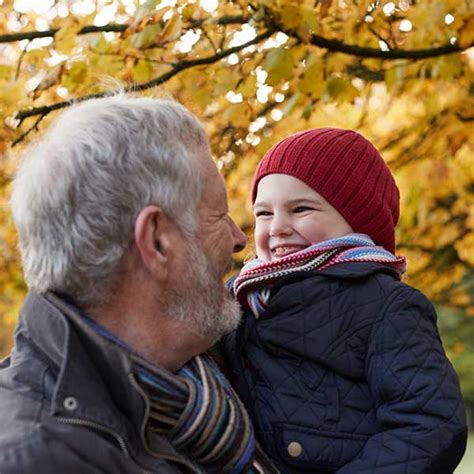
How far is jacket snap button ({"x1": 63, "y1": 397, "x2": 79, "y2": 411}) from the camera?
2.11 meters

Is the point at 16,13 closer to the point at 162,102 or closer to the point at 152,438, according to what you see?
the point at 162,102

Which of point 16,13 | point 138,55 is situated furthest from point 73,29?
point 16,13

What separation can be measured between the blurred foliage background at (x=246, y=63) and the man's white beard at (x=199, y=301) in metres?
1.50

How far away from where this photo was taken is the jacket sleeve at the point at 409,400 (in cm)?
236

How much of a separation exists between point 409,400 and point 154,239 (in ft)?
2.23

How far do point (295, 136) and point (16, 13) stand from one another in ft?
8.51

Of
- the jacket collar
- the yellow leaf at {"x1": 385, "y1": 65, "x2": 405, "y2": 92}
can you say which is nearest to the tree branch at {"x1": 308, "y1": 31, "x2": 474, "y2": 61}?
the yellow leaf at {"x1": 385, "y1": 65, "x2": 405, "y2": 92}

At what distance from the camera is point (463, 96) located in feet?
17.9

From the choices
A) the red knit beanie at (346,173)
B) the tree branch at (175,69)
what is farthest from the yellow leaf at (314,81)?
the red knit beanie at (346,173)

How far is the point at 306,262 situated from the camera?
8.64ft

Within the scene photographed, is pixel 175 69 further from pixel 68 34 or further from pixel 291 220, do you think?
pixel 291 220

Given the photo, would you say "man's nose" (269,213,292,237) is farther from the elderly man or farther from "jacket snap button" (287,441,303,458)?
"jacket snap button" (287,441,303,458)

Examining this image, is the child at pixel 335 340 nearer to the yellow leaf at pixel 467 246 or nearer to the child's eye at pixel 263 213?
the child's eye at pixel 263 213

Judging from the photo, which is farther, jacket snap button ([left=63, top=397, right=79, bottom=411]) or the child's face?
the child's face
